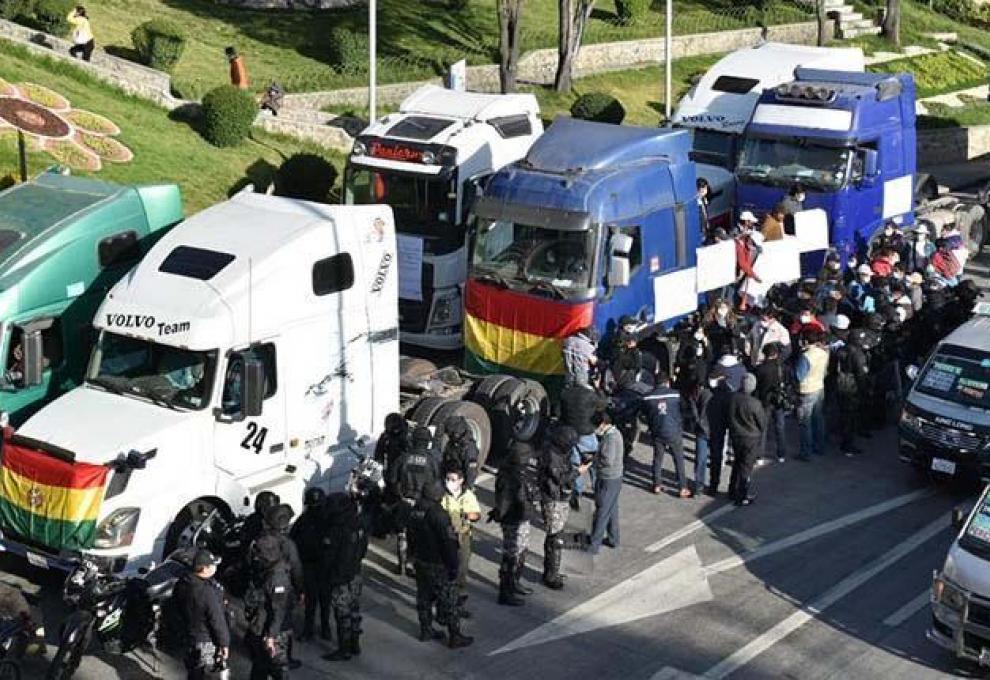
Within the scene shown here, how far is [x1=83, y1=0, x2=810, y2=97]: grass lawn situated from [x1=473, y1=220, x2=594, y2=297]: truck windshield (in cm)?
1429

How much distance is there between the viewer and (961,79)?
4844cm

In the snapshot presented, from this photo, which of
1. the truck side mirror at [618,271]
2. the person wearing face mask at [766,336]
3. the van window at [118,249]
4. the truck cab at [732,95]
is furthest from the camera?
the truck cab at [732,95]

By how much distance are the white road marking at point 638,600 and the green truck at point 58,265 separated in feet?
20.1

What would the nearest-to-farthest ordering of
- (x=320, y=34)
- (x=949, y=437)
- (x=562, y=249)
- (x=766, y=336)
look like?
(x=949, y=437)
(x=562, y=249)
(x=766, y=336)
(x=320, y=34)

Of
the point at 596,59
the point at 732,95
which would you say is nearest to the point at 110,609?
the point at 732,95

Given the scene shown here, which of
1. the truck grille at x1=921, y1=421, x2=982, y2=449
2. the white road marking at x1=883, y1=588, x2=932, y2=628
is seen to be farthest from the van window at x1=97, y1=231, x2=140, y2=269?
the truck grille at x1=921, y1=421, x2=982, y2=449

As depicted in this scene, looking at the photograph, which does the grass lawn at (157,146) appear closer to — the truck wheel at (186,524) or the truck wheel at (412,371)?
the truck wheel at (412,371)

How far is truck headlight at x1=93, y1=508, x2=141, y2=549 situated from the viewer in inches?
587

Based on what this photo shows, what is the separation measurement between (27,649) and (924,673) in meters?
8.43

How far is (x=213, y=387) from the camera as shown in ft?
51.8

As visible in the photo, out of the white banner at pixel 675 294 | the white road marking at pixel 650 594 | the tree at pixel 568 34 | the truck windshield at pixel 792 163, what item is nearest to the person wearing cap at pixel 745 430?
the white road marking at pixel 650 594

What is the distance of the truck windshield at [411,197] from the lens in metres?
23.2

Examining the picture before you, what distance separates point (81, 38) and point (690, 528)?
19.1m

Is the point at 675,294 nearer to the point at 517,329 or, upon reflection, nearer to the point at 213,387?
the point at 517,329
